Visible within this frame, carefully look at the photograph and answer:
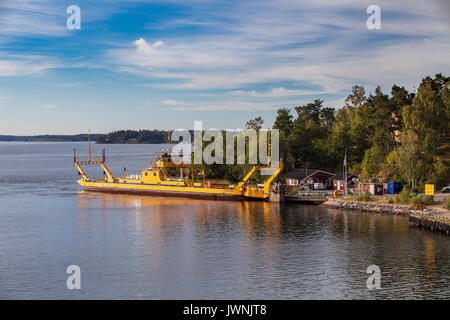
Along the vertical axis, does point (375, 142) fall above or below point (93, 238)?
above

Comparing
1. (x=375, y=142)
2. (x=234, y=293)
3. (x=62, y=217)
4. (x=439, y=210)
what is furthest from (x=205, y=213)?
(x=375, y=142)

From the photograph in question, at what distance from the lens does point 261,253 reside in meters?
47.0

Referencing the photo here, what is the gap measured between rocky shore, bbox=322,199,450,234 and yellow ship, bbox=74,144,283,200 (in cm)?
1243

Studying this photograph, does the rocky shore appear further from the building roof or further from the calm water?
the building roof

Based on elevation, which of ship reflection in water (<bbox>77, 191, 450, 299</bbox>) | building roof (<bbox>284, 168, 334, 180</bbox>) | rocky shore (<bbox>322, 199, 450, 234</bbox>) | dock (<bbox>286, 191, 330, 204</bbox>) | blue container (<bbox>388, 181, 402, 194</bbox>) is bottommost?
ship reflection in water (<bbox>77, 191, 450, 299</bbox>)

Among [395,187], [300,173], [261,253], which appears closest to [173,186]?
[300,173]

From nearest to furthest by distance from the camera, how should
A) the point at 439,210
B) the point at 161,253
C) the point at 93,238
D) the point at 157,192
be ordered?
1. the point at 161,253
2. the point at 93,238
3. the point at 439,210
4. the point at 157,192

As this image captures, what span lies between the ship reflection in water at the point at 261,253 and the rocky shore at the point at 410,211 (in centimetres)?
178

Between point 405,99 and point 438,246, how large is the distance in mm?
52106

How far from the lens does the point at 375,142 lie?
9869 cm

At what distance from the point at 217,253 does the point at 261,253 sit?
3.89 meters

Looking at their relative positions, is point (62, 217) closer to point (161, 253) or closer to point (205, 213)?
point (205, 213)

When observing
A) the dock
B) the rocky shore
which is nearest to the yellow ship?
the dock

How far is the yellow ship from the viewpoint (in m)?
83.9
